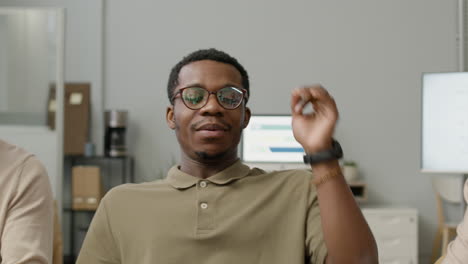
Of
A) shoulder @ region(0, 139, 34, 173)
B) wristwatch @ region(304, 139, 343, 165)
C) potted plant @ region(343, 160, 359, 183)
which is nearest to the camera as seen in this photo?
wristwatch @ region(304, 139, 343, 165)

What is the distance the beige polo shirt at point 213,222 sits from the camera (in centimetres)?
118

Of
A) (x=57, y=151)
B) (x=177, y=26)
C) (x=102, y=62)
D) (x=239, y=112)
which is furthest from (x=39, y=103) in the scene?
(x=239, y=112)

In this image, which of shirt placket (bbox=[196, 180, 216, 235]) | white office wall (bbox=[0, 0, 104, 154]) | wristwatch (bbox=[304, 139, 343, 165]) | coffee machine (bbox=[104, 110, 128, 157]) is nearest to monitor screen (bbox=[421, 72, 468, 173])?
coffee machine (bbox=[104, 110, 128, 157])

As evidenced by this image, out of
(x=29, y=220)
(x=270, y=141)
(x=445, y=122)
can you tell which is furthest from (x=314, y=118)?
(x=270, y=141)

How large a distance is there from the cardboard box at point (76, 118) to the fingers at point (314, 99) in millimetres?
4128

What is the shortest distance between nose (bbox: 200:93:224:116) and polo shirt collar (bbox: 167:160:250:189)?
129 millimetres

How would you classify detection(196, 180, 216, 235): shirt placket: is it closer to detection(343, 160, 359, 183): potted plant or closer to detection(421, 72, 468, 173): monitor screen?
detection(421, 72, 468, 173): monitor screen

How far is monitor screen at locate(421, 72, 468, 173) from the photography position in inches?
161

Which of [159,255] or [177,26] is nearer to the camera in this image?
[159,255]

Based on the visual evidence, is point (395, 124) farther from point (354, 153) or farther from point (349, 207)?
point (349, 207)

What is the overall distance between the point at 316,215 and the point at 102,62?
4259mm

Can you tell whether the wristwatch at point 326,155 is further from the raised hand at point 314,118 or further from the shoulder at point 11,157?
the shoulder at point 11,157

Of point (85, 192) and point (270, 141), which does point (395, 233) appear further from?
point (85, 192)

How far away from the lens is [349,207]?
1045 mm
